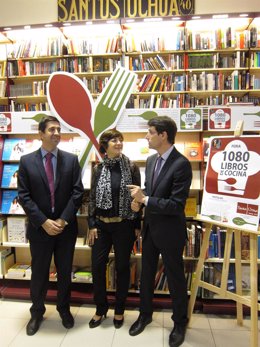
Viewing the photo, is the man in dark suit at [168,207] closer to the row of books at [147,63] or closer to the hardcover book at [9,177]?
the hardcover book at [9,177]

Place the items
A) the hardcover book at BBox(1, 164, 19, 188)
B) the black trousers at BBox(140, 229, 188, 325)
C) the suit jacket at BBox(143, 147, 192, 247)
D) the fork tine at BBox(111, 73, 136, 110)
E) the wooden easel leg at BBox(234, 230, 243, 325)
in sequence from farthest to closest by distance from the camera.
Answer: the hardcover book at BBox(1, 164, 19, 188)
the fork tine at BBox(111, 73, 136, 110)
the wooden easel leg at BBox(234, 230, 243, 325)
the black trousers at BBox(140, 229, 188, 325)
the suit jacket at BBox(143, 147, 192, 247)

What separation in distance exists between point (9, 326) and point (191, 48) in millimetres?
3874

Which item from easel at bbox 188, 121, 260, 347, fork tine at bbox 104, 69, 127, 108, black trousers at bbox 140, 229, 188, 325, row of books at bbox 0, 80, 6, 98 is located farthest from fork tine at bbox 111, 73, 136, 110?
row of books at bbox 0, 80, 6, 98

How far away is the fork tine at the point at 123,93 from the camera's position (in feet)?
9.45

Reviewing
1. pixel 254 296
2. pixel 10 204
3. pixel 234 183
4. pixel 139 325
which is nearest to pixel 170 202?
pixel 234 183

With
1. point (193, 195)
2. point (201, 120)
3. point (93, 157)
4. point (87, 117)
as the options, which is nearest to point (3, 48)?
point (87, 117)

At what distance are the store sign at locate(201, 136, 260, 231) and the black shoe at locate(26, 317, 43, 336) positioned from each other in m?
1.71

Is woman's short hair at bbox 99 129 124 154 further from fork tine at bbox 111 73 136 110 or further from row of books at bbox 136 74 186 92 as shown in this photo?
row of books at bbox 136 74 186 92

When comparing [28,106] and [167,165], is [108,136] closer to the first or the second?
[167,165]

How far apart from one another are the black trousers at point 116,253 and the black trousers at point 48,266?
244 millimetres

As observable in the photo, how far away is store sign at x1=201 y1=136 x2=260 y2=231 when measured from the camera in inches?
80.3

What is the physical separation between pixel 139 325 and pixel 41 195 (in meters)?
1.37

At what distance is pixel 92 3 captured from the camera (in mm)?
3852

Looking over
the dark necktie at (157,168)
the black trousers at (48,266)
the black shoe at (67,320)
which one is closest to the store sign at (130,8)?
the dark necktie at (157,168)
